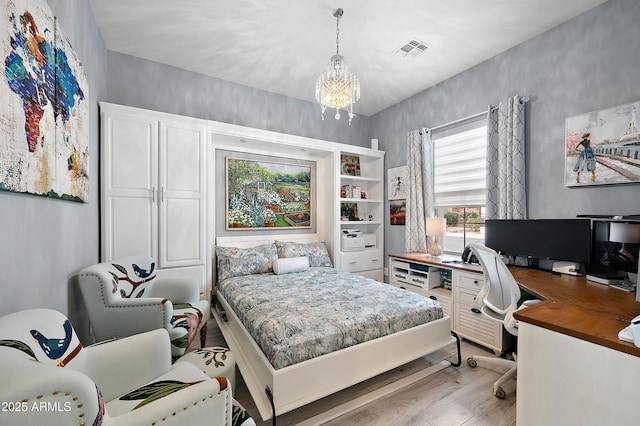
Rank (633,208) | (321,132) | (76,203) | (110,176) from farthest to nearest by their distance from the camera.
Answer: (321,132) < (110,176) < (633,208) < (76,203)

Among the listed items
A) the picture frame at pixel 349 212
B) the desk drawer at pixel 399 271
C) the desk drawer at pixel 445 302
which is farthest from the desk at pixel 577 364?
the picture frame at pixel 349 212

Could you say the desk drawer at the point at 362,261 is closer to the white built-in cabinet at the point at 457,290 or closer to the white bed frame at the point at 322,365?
the white built-in cabinet at the point at 457,290

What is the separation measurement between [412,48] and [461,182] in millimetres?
1616

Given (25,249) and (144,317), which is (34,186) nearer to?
(25,249)

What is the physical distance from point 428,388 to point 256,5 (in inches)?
127

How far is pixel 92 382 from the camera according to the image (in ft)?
2.24

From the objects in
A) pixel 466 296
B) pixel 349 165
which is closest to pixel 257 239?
pixel 349 165

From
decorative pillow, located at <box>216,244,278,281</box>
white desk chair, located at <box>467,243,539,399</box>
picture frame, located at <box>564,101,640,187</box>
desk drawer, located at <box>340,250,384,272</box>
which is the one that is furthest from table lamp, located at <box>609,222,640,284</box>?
decorative pillow, located at <box>216,244,278,281</box>

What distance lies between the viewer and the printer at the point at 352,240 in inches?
152

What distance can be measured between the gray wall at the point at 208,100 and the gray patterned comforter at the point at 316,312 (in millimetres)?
2082

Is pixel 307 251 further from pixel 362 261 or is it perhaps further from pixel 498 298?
pixel 498 298

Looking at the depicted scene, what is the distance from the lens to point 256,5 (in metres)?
2.15

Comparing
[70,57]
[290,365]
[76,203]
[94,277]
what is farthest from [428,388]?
[70,57]

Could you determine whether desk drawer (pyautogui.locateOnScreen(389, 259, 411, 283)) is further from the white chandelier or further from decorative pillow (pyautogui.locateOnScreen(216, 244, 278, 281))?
the white chandelier
